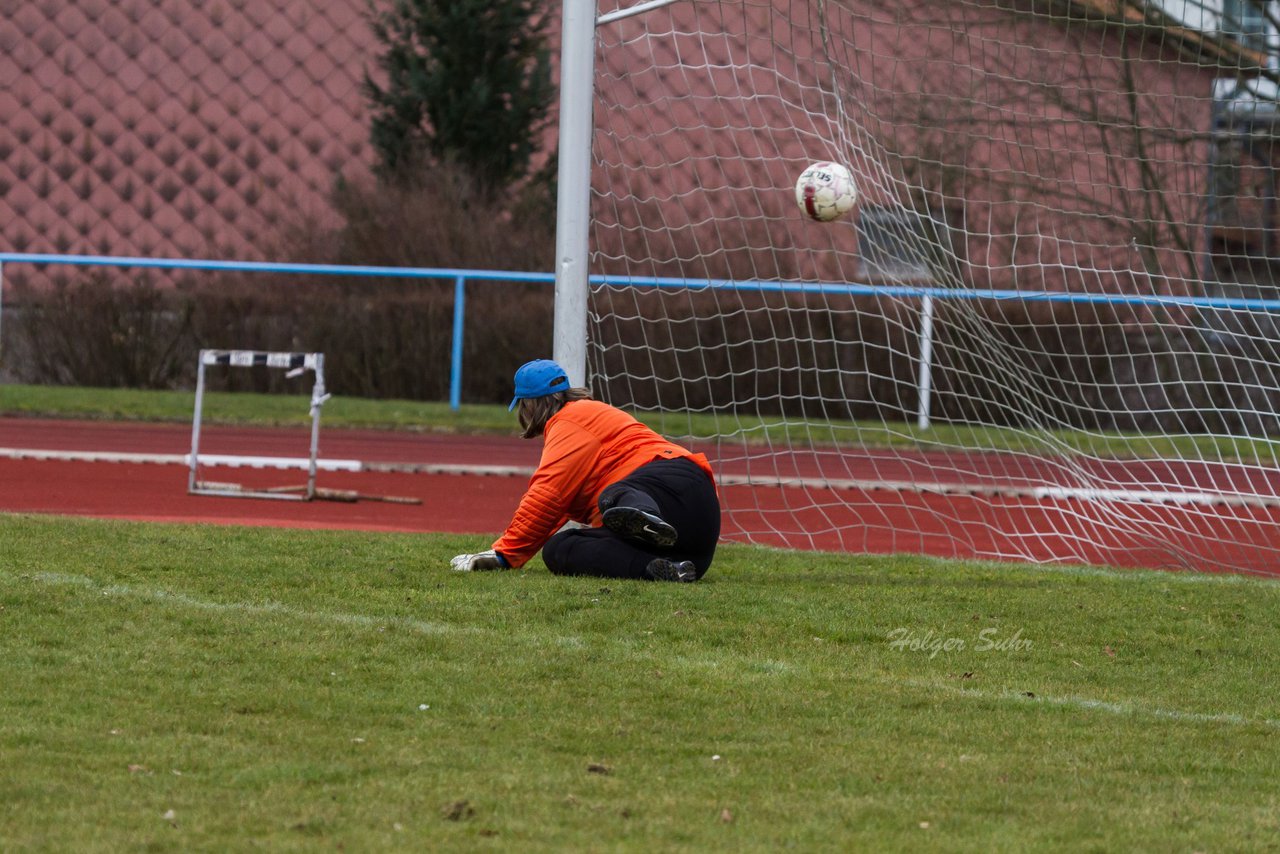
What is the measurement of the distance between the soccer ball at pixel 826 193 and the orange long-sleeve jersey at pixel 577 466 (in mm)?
2070

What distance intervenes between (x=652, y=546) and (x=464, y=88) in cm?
1540

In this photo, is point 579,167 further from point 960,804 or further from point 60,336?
point 60,336

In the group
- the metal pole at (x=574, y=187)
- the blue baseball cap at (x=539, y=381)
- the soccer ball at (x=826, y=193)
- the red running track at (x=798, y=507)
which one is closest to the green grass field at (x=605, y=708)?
the blue baseball cap at (x=539, y=381)

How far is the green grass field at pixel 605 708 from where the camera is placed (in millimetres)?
3793

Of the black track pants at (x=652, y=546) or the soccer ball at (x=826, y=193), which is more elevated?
the soccer ball at (x=826, y=193)

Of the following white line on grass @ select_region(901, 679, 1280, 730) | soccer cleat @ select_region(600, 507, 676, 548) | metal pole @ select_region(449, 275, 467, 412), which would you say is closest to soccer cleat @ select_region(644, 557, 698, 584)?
soccer cleat @ select_region(600, 507, 676, 548)

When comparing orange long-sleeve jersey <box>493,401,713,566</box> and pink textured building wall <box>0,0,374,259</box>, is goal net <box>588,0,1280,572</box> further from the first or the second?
pink textured building wall <box>0,0,374,259</box>

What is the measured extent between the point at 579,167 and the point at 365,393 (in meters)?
11.5

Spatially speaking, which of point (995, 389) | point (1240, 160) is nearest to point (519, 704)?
point (995, 389)

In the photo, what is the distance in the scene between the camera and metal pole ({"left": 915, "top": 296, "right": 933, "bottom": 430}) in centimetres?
1129

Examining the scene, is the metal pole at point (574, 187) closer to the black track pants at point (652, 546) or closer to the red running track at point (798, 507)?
the black track pants at point (652, 546)

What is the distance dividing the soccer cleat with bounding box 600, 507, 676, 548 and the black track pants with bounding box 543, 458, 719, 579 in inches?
2.8

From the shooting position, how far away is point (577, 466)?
714cm

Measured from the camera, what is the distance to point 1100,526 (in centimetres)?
986
